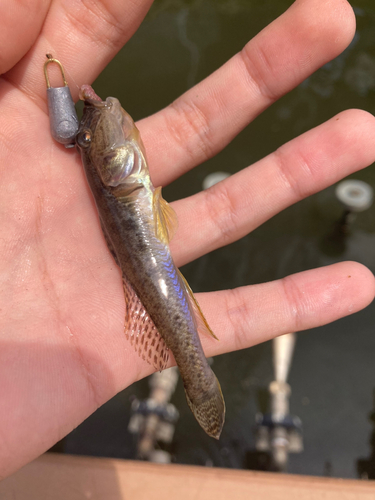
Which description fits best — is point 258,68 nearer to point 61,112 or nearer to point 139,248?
point 61,112

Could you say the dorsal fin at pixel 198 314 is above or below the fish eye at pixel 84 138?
below

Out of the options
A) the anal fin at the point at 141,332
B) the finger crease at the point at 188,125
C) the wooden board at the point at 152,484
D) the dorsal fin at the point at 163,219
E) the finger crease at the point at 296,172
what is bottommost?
the wooden board at the point at 152,484

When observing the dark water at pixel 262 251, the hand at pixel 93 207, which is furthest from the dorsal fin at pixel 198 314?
the dark water at pixel 262 251

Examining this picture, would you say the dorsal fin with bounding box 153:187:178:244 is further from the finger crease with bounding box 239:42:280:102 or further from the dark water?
the dark water

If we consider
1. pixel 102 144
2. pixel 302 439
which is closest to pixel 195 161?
pixel 102 144

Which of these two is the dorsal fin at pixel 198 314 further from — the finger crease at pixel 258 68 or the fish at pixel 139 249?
the finger crease at pixel 258 68

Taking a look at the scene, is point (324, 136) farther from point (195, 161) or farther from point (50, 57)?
point (50, 57)

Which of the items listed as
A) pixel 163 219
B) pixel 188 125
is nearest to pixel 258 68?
pixel 188 125
